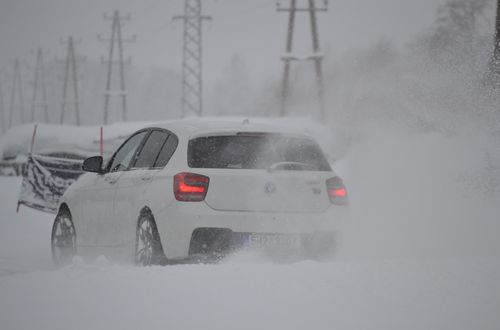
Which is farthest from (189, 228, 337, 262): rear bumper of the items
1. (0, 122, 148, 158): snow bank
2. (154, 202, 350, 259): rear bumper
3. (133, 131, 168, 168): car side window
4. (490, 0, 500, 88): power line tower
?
(0, 122, 148, 158): snow bank

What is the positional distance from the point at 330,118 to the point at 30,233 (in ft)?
51.3

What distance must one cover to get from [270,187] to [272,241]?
18.2 inches

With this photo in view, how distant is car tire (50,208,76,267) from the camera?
8.63 meters

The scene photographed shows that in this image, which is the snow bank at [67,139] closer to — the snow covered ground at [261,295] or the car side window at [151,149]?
the car side window at [151,149]

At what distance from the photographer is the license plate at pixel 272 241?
6.23 m

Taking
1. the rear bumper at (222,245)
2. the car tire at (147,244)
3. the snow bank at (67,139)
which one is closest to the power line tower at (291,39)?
the snow bank at (67,139)

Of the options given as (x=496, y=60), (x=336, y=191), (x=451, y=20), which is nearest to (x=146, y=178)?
(x=336, y=191)

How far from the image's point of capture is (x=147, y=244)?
6590mm

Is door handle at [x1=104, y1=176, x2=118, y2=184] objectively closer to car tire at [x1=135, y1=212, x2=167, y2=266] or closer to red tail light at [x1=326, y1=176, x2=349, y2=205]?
car tire at [x1=135, y1=212, x2=167, y2=266]

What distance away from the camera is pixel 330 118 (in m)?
26.9

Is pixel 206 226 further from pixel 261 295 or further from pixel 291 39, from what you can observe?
pixel 291 39

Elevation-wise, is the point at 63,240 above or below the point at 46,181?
below

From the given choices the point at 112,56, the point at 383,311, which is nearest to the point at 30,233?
the point at 383,311

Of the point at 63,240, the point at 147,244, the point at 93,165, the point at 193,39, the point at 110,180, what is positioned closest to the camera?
the point at 147,244
